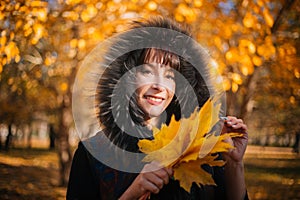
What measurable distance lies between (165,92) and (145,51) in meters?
0.18

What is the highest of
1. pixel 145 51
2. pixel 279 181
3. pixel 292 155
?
pixel 145 51

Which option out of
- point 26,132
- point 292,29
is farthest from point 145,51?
point 26,132

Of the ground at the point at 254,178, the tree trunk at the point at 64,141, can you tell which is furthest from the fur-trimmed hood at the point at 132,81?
the tree trunk at the point at 64,141

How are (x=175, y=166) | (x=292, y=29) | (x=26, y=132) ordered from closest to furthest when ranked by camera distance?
1. (x=175, y=166)
2. (x=292, y=29)
3. (x=26, y=132)

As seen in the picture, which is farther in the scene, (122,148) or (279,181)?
(279,181)

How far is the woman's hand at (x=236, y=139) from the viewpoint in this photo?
4.25ft

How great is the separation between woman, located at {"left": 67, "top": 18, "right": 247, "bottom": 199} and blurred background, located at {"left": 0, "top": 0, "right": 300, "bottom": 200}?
0.34 m

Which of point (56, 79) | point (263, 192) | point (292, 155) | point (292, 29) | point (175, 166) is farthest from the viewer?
point (56, 79)

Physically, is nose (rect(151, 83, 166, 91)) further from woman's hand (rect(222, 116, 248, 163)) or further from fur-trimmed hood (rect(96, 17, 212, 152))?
woman's hand (rect(222, 116, 248, 163))

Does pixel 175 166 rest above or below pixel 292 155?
above

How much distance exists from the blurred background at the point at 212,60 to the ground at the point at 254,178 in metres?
0.02

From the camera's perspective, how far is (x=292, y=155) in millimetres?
6551

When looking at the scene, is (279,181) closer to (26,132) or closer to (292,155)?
(292,155)

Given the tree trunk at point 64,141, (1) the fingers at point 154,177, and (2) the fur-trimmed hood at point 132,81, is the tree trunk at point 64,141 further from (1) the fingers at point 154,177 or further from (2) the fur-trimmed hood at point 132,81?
(1) the fingers at point 154,177
